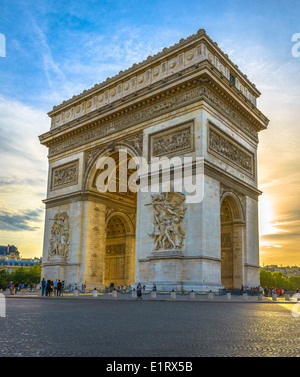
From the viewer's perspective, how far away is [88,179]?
31.2 m

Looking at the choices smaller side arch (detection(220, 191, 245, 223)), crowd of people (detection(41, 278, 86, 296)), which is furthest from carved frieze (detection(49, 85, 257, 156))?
crowd of people (detection(41, 278, 86, 296))

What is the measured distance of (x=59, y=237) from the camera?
31781mm

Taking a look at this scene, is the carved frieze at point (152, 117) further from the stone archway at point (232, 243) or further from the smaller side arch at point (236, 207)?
the stone archway at point (232, 243)

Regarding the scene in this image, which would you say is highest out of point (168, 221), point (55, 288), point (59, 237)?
point (168, 221)

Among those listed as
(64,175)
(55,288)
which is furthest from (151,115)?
(55,288)

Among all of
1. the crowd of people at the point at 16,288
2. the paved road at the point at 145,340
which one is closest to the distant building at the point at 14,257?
the crowd of people at the point at 16,288

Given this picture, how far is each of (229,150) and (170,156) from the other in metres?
4.52

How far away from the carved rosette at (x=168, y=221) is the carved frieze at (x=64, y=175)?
9.98 meters

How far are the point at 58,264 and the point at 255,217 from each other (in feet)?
49.5

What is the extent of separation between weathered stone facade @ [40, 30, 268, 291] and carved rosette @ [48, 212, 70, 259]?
0.09 meters

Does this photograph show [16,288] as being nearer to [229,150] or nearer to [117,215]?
[117,215]

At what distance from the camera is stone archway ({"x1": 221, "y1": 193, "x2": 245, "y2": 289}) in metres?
27.5

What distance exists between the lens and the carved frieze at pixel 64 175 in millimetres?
32812
